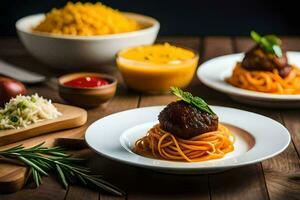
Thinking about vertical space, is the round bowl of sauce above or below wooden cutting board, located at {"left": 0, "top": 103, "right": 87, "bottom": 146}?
below

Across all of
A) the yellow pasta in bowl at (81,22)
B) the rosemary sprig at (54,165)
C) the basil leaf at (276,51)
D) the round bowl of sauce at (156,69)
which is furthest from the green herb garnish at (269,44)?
the rosemary sprig at (54,165)

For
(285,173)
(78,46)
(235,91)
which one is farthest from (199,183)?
(78,46)

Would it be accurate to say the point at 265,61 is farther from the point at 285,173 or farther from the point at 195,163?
the point at 195,163

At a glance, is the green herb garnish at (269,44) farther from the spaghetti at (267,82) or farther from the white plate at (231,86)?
the white plate at (231,86)

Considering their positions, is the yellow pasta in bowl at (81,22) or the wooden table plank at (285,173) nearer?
the wooden table plank at (285,173)

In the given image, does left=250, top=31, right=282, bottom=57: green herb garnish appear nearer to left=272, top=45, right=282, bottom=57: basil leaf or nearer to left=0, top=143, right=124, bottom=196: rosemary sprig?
left=272, top=45, right=282, bottom=57: basil leaf

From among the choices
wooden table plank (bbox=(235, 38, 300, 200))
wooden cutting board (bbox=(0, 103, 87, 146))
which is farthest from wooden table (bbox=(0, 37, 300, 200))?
wooden cutting board (bbox=(0, 103, 87, 146))

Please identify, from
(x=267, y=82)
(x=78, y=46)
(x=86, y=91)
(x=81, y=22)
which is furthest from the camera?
(x=81, y=22)
